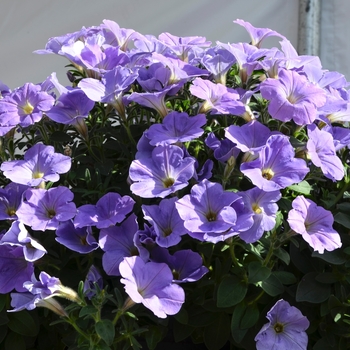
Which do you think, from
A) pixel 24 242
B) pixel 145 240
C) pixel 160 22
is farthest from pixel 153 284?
pixel 160 22

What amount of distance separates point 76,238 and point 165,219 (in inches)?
4.4

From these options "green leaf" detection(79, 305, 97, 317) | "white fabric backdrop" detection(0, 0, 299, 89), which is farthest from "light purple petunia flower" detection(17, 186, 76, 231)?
"white fabric backdrop" detection(0, 0, 299, 89)

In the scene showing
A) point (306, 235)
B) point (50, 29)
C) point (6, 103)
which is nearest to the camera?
point (306, 235)

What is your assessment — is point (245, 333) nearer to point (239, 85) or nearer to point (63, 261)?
point (63, 261)

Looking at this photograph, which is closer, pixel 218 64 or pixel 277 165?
pixel 277 165

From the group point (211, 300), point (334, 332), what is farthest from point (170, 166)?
point (334, 332)

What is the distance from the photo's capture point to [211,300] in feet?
2.31

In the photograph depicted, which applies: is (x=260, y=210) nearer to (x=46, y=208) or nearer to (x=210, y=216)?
(x=210, y=216)

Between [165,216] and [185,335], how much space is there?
158mm

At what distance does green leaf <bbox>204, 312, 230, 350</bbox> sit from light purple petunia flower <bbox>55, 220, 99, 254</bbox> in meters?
0.17

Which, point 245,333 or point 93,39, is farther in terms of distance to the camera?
point 93,39

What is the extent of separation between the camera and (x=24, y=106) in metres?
0.80

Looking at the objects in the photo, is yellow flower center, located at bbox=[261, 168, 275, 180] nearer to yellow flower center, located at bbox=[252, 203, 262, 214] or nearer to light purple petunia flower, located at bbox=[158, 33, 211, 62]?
yellow flower center, located at bbox=[252, 203, 262, 214]

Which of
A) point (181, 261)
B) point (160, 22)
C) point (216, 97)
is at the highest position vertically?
point (216, 97)
